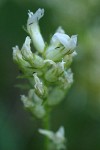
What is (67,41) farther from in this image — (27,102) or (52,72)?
(27,102)

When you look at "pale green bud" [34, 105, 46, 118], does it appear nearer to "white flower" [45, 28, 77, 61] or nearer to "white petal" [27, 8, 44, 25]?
"white flower" [45, 28, 77, 61]

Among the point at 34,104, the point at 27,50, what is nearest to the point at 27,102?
the point at 34,104

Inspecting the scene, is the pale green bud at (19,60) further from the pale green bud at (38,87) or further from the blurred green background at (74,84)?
the blurred green background at (74,84)

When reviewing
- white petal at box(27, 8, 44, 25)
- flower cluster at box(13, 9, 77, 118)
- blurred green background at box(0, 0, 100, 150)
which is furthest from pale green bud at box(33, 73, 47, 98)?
blurred green background at box(0, 0, 100, 150)

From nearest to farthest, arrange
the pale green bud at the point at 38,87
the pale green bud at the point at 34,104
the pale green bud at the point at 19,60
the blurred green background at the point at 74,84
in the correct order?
the pale green bud at the point at 38,87
the pale green bud at the point at 19,60
the pale green bud at the point at 34,104
the blurred green background at the point at 74,84

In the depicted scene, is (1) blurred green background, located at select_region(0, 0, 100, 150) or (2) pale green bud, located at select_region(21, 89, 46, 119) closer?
(2) pale green bud, located at select_region(21, 89, 46, 119)

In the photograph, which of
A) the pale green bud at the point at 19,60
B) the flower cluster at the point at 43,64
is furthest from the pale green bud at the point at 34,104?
the pale green bud at the point at 19,60
